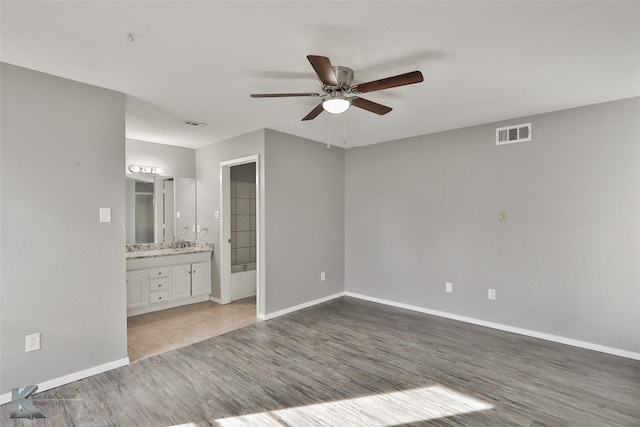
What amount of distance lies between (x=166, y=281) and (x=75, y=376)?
6.48 feet

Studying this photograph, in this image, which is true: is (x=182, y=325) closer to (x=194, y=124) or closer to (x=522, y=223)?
(x=194, y=124)

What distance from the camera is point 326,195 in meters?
4.95

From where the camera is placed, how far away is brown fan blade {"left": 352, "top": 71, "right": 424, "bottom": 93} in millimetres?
2004

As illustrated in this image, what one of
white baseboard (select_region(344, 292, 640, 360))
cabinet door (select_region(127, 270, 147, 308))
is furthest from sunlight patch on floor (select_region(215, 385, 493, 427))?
cabinet door (select_region(127, 270, 147, 308))

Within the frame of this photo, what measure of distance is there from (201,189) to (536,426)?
16.0 feet

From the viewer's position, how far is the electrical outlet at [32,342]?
2359mm

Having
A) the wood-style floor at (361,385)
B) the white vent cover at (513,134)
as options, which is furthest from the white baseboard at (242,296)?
the white vent cover at (513,134)

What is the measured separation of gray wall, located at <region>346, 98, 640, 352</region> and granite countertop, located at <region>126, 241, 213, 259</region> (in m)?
2.69

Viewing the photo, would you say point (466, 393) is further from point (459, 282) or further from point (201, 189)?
point (201, 189)

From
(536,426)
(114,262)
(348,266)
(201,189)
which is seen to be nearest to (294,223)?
(348,266)

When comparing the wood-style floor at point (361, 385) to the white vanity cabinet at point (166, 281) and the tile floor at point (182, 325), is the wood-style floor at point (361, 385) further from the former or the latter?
the white vanity cabinet at point (166, 281)

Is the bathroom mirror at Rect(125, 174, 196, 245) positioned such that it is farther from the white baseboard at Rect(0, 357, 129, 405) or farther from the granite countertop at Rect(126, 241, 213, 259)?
the white baseboard at Rect(0, 357, 129, 405)

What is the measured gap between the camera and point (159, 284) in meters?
4.43

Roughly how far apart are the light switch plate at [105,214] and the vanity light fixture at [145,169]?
2.03 meters
